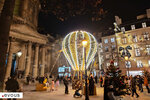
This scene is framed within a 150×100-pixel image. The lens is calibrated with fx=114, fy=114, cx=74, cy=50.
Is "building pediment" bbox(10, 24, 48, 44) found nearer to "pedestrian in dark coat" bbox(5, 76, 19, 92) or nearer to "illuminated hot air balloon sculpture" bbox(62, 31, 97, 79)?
"illuminated hot air balloon sculpture" bbox(62, 31, 97, 79)

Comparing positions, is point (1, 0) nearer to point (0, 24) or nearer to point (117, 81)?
point (0, 24)

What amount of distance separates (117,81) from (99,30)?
3826 cm

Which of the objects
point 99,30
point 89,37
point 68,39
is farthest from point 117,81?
point 99,30

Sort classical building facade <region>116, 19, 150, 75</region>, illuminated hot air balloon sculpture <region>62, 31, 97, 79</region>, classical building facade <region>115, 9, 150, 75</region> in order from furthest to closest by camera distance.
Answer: classical building facade <region>115, 9, 150, 75</region> → classical building facade <region>116, 19, 150, 75</region> → illuminated hot air balloon sculpture <region>62, 31, 97, 79</region>

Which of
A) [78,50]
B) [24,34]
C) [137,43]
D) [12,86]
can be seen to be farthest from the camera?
[137,43]

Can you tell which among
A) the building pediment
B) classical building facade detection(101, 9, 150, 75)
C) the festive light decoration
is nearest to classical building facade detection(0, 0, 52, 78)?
the building pediment

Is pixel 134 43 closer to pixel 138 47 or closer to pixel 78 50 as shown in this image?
pixel 138 47

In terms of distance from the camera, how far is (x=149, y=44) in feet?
104

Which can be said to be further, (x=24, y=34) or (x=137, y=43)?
(x=137, y=43)

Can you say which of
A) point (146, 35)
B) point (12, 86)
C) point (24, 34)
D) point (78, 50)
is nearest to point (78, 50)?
point (78, 50)

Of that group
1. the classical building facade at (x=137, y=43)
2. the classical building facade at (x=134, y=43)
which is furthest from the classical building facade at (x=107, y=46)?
the classical building facade at (x=137, y=43)

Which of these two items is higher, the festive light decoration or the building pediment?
the building pediment

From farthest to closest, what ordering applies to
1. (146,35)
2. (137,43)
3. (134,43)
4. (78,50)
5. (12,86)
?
(134,43), (137,43), (146,35), (78,50), (12,86)

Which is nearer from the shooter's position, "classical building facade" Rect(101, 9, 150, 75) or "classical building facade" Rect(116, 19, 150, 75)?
"classical building facade" Rect(116, 19, 150, 75)
